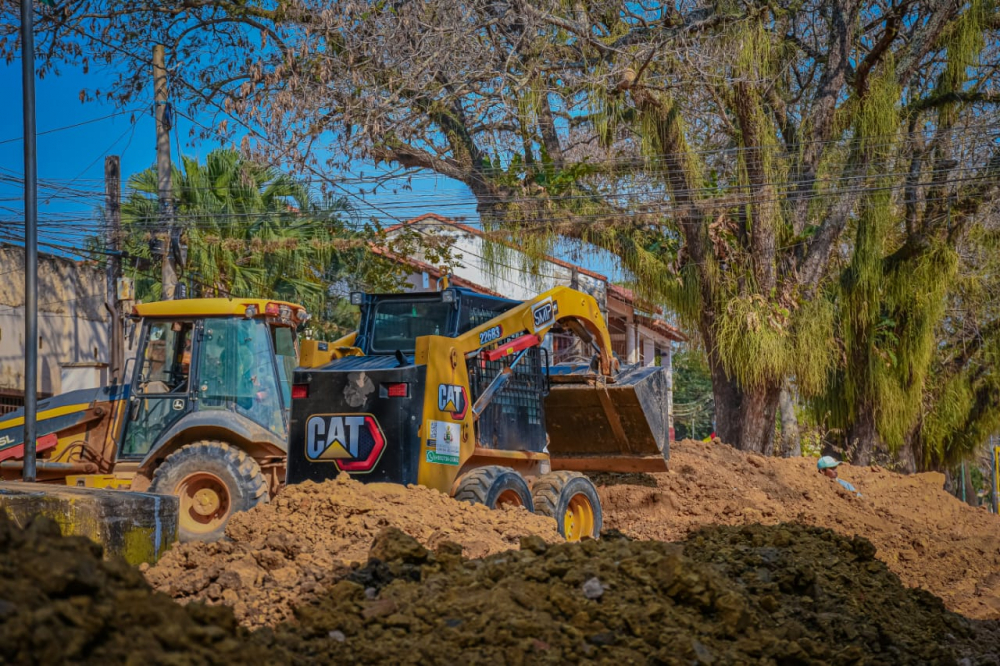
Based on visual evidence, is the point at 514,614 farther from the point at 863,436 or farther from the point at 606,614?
the point at 863,436

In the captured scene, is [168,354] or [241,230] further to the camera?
[241,230]

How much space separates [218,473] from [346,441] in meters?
1.74

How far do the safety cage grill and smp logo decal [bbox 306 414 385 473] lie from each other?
1162 mm

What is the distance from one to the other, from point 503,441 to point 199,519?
289 centimetres

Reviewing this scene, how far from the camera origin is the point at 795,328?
16.5 metres

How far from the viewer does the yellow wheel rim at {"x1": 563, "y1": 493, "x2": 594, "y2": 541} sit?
9.84 meters

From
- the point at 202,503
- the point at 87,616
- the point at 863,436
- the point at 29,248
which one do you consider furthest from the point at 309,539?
the point at 863,436

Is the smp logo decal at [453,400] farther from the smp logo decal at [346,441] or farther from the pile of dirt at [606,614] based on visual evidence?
the pile of dirt at [606,614]

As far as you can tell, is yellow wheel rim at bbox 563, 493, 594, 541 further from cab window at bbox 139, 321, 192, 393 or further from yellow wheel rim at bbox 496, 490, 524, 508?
cab window at bbox 139, 321, 192, 393

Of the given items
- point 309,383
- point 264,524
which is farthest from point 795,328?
point 264,524

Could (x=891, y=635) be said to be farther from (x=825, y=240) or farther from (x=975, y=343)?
(x=975, y=343)

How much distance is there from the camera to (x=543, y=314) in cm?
1023

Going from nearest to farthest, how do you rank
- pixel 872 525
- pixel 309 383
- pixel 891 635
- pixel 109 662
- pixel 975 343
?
pixel 109 662
pixel 891 635
pixel 309 383
pixel 872 525
pixel 975 343

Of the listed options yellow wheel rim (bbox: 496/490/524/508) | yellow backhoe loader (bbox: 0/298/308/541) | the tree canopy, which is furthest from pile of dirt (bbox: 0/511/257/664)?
the tree canopy
